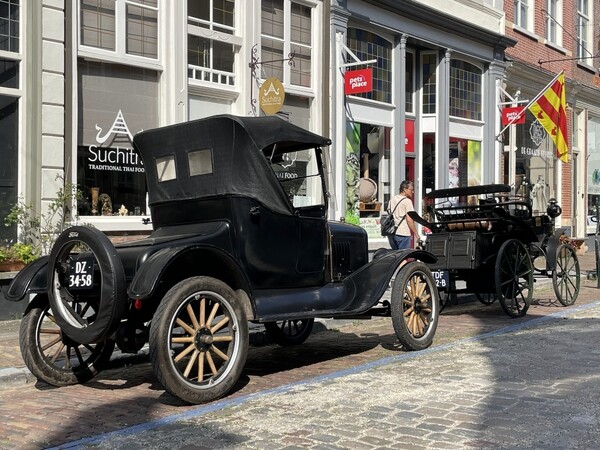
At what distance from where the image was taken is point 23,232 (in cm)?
1027

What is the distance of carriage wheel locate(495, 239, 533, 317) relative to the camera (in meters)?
10.0

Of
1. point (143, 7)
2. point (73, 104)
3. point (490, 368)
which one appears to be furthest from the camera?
point (143, 7)

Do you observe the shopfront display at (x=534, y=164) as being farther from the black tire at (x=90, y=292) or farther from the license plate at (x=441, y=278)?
the black tire at (x=90, y=292)

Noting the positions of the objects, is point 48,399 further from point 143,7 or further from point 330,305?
point 143,7

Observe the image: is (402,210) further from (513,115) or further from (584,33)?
(584,33)

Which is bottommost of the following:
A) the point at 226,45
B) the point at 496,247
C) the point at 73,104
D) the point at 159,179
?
the point at 496,247

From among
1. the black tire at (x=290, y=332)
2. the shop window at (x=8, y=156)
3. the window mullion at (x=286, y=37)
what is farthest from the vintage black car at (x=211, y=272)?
the window mullion at (x=286, y=37)

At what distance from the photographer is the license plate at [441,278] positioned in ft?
31.6

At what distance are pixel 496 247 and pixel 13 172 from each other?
6.53 m

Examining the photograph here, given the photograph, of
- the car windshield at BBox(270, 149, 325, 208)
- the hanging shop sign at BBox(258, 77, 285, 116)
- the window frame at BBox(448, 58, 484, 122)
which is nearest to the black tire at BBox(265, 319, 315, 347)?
the car windshield at BBox(270, 149, 325, 208)

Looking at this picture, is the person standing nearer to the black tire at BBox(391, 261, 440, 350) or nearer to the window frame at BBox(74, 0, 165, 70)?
the window frame at BBox(74, 0, 165, 70)

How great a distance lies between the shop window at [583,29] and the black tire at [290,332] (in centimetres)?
2161

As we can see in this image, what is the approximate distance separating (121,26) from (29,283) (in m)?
6.35

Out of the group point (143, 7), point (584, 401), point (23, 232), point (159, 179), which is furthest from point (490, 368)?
point (143, 7)
